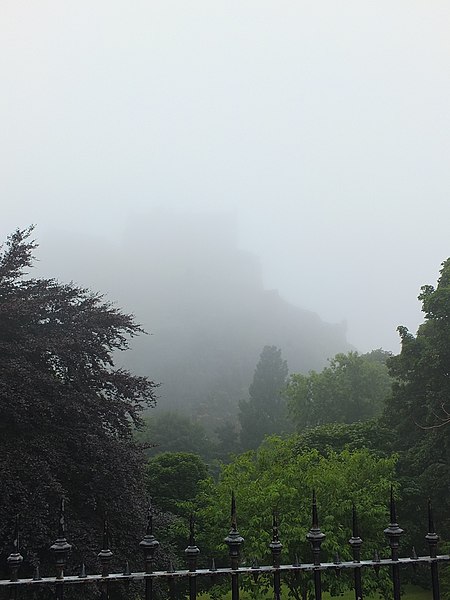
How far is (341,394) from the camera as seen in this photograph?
40062 millimetres

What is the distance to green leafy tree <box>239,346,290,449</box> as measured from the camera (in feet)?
179

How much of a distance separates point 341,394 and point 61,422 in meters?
32.3

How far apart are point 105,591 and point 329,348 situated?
500 feet

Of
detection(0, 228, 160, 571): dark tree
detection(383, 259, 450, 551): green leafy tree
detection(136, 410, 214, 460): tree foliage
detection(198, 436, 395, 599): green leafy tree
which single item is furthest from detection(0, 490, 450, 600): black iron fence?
detection(136, 410, 214, 460): tree foliage

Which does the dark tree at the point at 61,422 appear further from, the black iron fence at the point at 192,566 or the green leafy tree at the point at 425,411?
the green leafy tree at the point at 425,411

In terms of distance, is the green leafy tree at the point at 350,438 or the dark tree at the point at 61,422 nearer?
the dark tree at the point at 61,422

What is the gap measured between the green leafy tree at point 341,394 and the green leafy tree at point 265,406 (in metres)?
9.18

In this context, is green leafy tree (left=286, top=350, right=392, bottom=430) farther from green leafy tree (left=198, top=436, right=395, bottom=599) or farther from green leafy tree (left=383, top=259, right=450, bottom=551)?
green leafy tree (left=198, top=436, right=395, bottom=599)

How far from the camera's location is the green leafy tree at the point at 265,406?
54594 mm

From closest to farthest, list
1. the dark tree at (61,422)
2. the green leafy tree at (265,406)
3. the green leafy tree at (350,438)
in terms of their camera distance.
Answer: the dark tree at (61,422), the green leafy tree at (350,438), the green leafy tree at (265,406)

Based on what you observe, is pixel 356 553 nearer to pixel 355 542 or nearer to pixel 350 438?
pixel 355 542

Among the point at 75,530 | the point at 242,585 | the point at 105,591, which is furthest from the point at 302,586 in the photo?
the point at 105,591

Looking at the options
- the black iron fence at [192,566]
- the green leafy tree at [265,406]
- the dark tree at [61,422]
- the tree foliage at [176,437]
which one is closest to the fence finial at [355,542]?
the black iron fence at [192,566]

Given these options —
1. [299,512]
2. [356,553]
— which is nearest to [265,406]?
[299,512]
